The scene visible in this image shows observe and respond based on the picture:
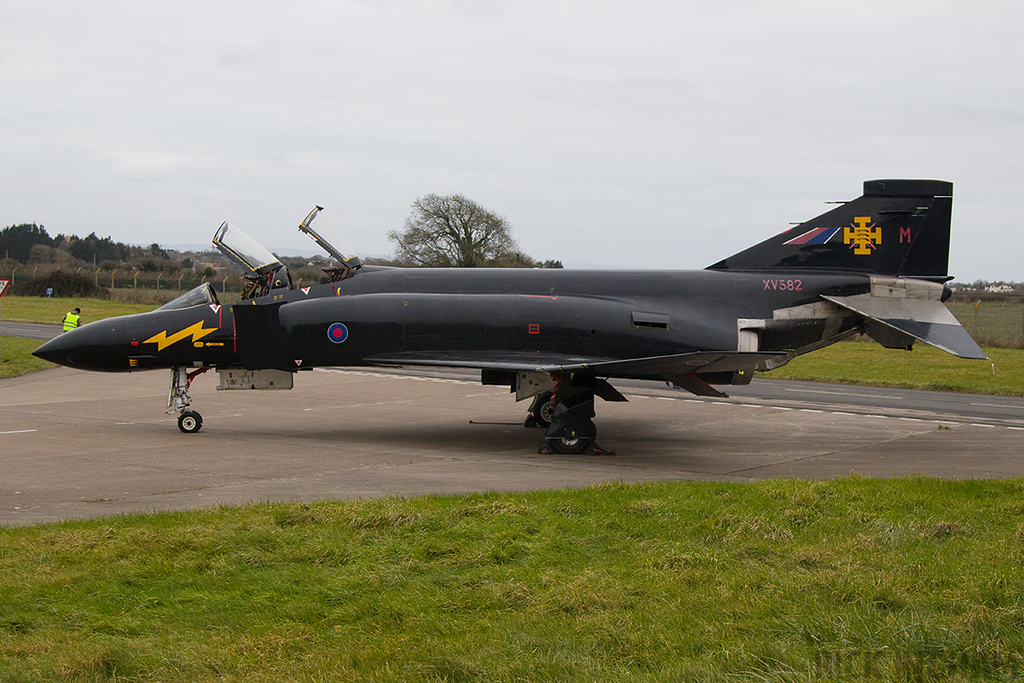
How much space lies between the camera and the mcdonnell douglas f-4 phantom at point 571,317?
44.7ft

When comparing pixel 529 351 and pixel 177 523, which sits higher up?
pixel 529 351

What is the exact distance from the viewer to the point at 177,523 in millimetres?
7648

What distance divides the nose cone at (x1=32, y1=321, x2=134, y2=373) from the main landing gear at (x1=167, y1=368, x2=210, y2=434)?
821mm

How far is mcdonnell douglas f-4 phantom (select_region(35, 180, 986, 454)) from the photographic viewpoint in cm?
1363

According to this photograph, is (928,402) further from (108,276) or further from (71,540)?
(108,276)

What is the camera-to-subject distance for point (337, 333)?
13.9m

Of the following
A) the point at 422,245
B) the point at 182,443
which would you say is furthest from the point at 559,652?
the point at 422,245

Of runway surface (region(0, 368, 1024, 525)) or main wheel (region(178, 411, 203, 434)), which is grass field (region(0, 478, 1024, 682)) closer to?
runway surface (region(0, 368, 1024, 525))

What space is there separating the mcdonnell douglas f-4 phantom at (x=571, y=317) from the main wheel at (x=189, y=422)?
4 centimetres

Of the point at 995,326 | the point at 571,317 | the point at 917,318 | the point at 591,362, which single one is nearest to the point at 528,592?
the point at 591,362

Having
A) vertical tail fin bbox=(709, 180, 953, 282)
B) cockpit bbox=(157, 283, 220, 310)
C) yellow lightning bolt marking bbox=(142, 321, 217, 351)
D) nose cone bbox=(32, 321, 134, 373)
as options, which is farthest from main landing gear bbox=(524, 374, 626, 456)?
nose cone bbox=(32, 321, 134, 373)

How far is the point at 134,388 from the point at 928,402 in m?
17.8

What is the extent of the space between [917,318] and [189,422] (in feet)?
38.1

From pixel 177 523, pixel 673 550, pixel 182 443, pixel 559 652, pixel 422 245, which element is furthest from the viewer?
pixel 422 245
